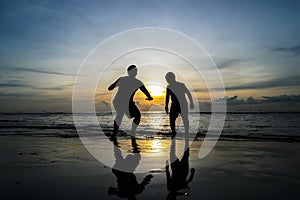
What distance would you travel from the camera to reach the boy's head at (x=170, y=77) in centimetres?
1005

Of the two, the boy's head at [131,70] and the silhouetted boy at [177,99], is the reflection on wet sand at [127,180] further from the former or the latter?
the silhouetted boy at [177,99]

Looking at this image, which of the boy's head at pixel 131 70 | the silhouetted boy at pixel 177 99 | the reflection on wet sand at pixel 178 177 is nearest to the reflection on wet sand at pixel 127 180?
the reflection on wet sand at pixel 178 177

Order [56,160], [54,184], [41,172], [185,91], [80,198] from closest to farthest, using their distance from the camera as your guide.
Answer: [80,198], [54,184], [41,172], [56,160], [185,91]

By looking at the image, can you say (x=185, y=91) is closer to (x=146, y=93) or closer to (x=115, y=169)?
(x=146, y=93)

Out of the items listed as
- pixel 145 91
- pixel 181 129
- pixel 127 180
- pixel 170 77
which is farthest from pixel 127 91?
pixel 181 129

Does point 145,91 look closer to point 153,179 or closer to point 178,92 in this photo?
point 178,92

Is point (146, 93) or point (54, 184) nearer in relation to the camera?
A: point (54, 184)

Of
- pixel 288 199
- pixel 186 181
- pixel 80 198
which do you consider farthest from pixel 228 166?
pixel 80 198

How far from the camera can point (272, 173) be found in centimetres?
507

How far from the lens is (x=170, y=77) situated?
1016 cm

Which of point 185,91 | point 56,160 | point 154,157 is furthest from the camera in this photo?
point 185,91

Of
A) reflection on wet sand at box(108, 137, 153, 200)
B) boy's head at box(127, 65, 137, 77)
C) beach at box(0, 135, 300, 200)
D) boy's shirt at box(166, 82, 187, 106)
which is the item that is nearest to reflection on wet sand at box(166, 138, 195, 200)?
beach at box(0, 135, 300, 200)

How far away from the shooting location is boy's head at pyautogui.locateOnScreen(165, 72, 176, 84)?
33.0 feet

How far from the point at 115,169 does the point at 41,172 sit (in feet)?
4.46
